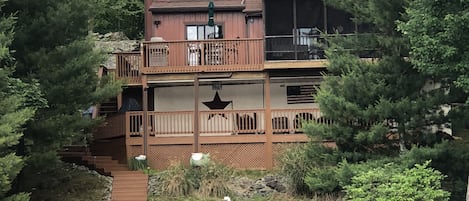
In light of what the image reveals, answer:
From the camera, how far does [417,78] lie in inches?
592

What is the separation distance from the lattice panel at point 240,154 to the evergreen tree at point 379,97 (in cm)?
486

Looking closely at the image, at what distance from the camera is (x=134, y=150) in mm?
20641

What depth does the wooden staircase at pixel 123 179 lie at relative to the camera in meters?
17.7

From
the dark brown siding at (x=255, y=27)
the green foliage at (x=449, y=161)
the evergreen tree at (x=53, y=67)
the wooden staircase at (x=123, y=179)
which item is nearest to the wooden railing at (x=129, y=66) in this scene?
the wooden staircase at (x=123, y=179)

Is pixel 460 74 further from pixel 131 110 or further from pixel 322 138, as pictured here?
pixel 131 110

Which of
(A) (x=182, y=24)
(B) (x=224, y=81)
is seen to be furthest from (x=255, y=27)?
(A) (x=182, y=24)

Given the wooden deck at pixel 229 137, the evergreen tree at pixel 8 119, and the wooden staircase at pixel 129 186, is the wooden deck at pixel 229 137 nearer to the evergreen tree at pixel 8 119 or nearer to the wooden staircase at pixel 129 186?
the wooden staircase at pixel 129 186

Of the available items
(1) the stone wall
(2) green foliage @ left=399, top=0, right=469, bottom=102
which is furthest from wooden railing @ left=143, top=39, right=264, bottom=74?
(2) green foliage @ left=399, top=0, right=469, bottom=102

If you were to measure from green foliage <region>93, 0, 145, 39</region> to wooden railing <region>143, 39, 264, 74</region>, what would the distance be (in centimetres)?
1336

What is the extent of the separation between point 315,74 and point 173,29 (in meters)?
5.71

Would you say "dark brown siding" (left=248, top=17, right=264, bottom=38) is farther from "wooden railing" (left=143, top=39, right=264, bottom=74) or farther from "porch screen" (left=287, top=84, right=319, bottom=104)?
"porch screen" (left=287, top=84, right=319, bottom=104)

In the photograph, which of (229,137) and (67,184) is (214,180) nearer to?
(229,137)

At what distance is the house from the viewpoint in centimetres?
2056

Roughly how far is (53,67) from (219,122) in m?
7.43
